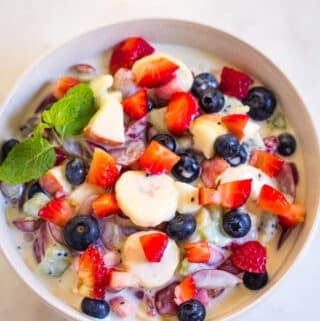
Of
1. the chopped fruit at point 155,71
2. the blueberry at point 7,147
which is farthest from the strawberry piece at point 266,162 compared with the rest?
the blueberry at point 7,147

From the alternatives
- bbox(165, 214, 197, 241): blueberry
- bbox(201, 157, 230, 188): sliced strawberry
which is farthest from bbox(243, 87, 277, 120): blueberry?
bbox(165, 214, 197, 241): blueberry

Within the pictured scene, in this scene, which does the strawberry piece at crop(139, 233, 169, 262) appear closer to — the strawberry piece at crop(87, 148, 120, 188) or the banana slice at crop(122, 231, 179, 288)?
the banana slice at crop(122, 231, 179, 288)

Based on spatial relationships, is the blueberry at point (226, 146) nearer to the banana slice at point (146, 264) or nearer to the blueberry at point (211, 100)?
the blueberry at point (211, 100)

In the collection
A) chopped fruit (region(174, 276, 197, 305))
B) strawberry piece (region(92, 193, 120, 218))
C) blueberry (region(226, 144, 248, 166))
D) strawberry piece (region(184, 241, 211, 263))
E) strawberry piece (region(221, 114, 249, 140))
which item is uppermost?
strawberry piece (region(221, 114, 249, 140))

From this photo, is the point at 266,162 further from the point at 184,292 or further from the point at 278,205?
the point at 184,292

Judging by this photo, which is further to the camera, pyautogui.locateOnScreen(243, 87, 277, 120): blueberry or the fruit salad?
pyautogui.locateOnScreen(243, 87, 277, 120): blueberry

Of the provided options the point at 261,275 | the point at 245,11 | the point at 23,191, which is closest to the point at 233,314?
the point at 261,275
